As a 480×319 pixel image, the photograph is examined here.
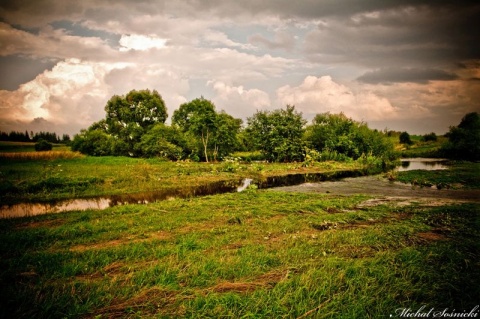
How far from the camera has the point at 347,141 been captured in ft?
159

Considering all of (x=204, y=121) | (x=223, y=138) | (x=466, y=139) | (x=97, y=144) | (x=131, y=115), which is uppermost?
(x=131, y=115)

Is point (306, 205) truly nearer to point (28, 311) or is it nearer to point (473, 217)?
point (473, 217)

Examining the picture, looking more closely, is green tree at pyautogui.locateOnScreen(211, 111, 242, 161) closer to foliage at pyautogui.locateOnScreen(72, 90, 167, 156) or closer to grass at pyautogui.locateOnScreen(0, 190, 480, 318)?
foliage at pyautogui.locateOnScreen(72, 90, 167, 156)

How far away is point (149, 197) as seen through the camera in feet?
59.6

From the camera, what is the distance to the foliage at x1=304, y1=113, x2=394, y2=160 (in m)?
48.4

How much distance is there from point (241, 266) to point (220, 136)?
4639 centimetres

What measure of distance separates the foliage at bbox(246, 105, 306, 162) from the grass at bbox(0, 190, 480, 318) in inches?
1458

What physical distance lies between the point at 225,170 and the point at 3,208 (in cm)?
2212

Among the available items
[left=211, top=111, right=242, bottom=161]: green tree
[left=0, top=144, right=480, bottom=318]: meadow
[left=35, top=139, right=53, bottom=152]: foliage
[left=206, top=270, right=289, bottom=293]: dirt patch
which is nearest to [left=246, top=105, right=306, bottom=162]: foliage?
[left=211, top=111, right=242, bottom=161]: green tree

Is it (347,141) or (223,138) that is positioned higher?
(223,138)

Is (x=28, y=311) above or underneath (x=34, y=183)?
underneath

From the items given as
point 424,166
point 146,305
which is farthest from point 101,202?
point 424,166

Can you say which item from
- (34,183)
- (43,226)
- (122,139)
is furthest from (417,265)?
(122,139)

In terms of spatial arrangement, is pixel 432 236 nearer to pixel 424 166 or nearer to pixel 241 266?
pixel 241 266
